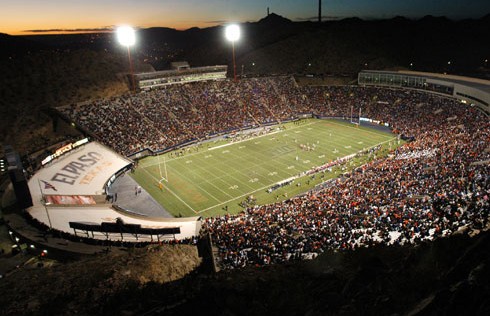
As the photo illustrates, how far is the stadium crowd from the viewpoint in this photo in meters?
19.0

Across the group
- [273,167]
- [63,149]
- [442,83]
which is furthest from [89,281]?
[442,83]

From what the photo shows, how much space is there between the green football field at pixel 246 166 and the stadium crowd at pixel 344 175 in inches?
161

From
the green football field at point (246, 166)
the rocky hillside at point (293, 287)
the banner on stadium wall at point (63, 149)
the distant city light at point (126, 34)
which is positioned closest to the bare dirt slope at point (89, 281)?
the rocky hillside at point (293, 287)

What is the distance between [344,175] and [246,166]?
12055 millimetres

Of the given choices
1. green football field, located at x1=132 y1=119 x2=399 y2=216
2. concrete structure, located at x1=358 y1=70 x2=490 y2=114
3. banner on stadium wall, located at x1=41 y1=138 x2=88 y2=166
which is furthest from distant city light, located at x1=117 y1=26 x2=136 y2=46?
concrete structure, located at x1=358 y1=70 x2=490 y2=114

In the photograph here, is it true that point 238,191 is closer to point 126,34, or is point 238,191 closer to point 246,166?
point 246,166

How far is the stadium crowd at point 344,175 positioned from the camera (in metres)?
19.0

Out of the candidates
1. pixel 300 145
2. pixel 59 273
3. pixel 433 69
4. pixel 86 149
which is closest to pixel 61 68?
pixel 86 149

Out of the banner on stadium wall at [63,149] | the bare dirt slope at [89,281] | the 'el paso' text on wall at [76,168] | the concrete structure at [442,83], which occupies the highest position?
the concrete structure at [442,83]

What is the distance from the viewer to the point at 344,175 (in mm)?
35906

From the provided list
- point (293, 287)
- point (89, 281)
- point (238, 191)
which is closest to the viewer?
point (293, 287)

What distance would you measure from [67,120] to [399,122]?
5131 centimetres

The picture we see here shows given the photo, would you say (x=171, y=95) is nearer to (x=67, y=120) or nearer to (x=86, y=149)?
(x=67, y=120)

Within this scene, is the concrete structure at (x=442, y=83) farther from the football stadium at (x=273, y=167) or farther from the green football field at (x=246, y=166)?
the green football field at (x=246, y=166)
